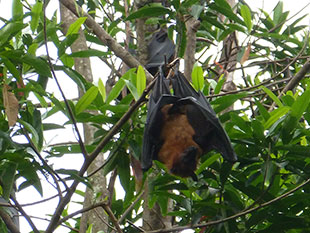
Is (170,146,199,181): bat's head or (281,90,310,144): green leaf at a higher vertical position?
(281,90,310,144): green leaf

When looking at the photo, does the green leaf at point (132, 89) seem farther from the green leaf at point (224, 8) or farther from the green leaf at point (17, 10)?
the green leaf at point (224, 8)

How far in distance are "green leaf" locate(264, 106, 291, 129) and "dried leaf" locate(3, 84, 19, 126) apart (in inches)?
58.4

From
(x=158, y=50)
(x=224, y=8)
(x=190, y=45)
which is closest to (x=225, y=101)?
(x=190, y=45)

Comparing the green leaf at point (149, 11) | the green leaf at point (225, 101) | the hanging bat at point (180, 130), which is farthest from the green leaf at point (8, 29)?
the green leaf at point (149, 11)

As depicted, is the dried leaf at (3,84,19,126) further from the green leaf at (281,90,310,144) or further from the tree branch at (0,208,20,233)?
the green leaf at (281,90,310,144)

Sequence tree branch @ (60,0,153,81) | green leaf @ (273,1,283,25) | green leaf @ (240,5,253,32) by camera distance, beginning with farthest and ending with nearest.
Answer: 1. green leaf @ (273,1,283,25)
2. green leaf @ (240,5,253,32)
3. tree branch @ (60,0,153,81)

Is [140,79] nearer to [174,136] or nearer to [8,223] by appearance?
[174,136]

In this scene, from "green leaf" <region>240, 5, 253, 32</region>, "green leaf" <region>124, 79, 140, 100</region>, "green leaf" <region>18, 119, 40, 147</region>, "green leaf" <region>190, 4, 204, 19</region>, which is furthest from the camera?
"green leaf" <region>240, 5, 253, 32</region>

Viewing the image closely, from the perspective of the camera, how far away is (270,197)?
3.67 meters

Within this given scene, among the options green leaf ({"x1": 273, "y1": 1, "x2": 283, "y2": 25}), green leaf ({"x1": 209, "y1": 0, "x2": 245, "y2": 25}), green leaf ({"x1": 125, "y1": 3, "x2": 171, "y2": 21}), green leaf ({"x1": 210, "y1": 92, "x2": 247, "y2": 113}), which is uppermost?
green leaf ({"x1": 273, "y1": 1, "x2": 283, "y2": 25})

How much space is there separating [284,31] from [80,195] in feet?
9.18

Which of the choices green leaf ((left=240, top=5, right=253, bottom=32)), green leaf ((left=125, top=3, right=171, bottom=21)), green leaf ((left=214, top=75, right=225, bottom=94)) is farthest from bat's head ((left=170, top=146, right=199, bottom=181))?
green leaf ((left=240, top=5, right=253, bottom=32))

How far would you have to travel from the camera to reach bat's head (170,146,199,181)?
369cm

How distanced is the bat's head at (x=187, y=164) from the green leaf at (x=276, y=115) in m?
0.50
